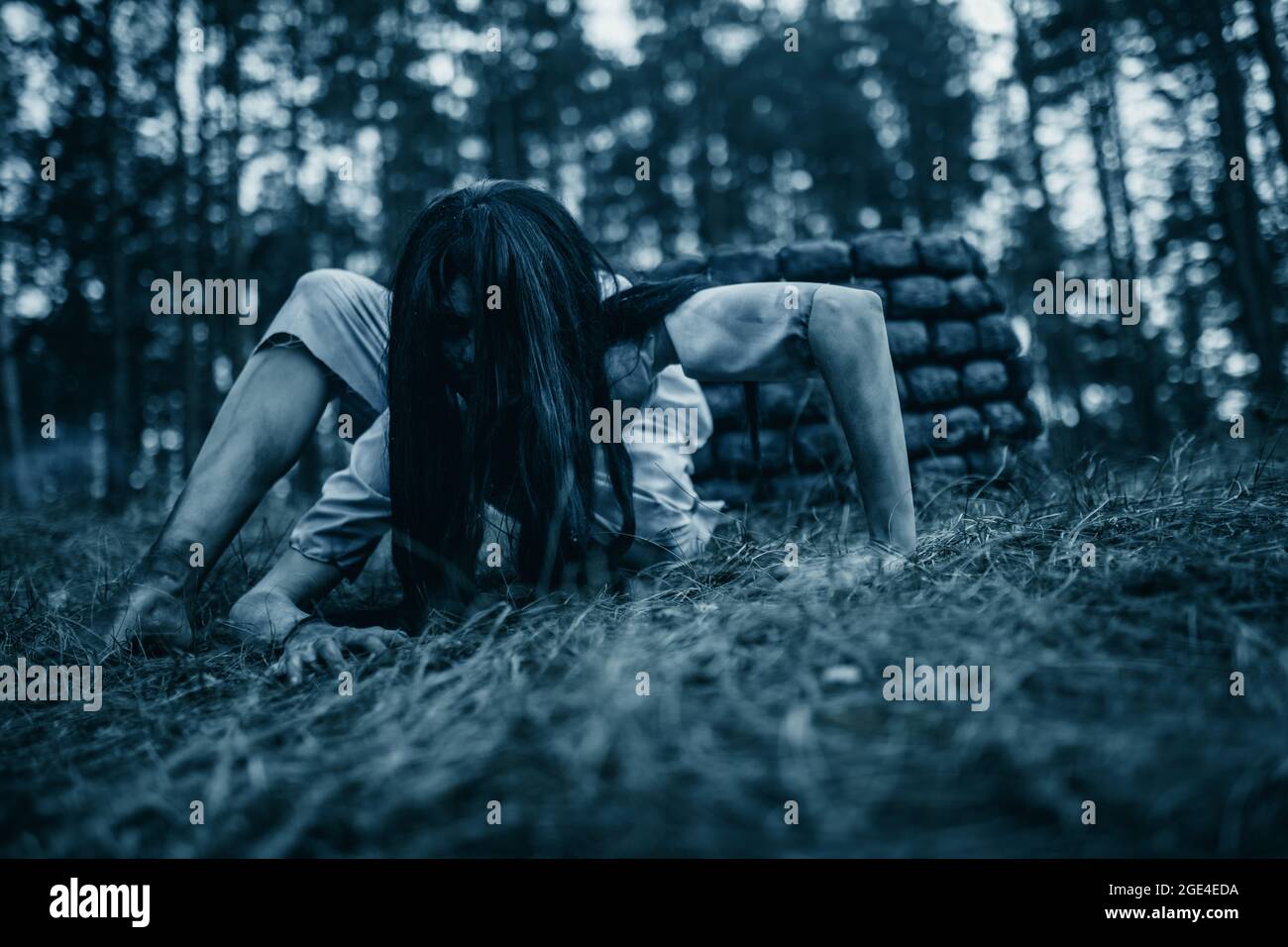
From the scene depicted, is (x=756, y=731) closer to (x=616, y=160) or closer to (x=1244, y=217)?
(x=1244, y=217)

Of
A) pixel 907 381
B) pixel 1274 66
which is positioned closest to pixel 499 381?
pixel 907 381

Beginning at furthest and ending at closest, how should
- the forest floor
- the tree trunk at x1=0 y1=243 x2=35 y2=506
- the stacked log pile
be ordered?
the tree trunk at x1=0 y1=243 x2=35 y2=506 < the stacked log pile < the forest floor

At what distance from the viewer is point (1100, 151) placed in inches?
350

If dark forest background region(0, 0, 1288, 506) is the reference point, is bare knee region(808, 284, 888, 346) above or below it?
below

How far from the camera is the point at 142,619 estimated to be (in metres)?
1.49

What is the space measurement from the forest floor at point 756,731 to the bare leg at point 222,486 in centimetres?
12

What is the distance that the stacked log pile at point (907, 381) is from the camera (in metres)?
2.84

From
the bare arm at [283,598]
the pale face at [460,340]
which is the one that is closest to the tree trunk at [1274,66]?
the pale face at [460,340]

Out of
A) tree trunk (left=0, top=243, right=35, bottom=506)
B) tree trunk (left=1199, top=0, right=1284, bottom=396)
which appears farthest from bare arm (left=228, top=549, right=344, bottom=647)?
tree trunk (left=0, top=243, right=35, bottom=506)

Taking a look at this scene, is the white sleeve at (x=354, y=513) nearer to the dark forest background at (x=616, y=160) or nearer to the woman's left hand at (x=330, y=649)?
the woman's left hand at (x=330, y=649)

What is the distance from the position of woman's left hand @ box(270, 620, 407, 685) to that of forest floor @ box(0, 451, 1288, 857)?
4cm

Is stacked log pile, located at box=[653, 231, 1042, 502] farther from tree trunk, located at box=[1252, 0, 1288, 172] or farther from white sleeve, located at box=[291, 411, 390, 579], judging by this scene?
tree trunk, located at box=[1252, 0, 1288, 172]

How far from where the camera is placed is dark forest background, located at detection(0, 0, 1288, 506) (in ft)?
23.3
